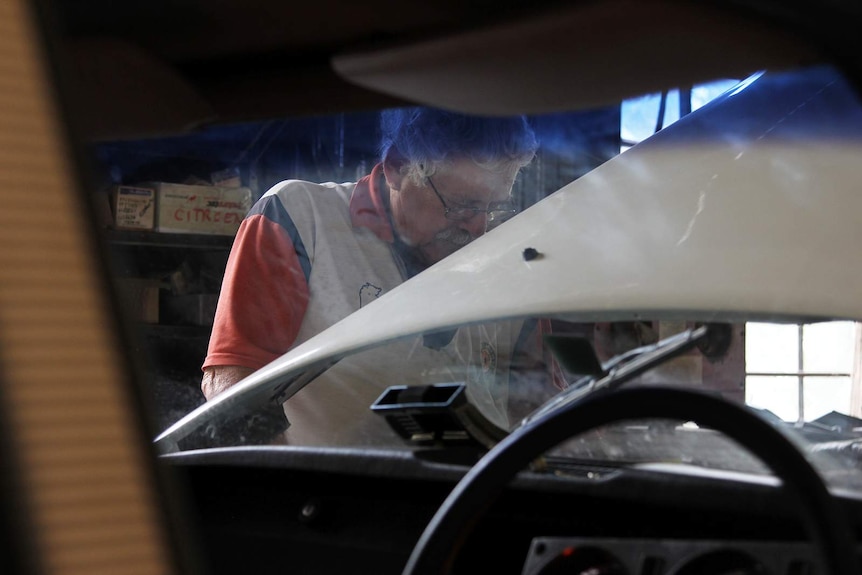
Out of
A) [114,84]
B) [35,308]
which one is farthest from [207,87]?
[35,308]

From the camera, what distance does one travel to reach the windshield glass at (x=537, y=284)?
126cm

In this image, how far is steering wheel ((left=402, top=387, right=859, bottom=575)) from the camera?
0.97m

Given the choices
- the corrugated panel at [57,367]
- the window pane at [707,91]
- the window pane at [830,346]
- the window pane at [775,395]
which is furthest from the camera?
the window pane at [830,346]

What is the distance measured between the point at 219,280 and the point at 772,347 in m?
0.73

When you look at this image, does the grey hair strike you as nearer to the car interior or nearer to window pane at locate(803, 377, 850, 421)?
the car interior

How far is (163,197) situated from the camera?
113 cm

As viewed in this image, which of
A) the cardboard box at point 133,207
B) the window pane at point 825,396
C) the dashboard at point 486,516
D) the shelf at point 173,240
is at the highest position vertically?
the cardboard box at point 133,207

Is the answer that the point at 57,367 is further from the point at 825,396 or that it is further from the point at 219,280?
the point at 825,396

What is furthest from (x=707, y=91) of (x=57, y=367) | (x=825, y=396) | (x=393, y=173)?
(x=57, y=367)

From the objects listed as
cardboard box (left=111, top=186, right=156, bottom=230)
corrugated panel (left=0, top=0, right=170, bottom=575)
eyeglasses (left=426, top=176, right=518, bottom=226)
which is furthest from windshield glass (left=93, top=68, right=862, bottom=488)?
corrugated panel (left=0, top=0, right=170, bottom=575)

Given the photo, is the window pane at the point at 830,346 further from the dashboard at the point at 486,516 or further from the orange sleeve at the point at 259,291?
the orange sleeve at the point at 259,291

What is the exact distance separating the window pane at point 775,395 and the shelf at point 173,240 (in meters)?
0.67

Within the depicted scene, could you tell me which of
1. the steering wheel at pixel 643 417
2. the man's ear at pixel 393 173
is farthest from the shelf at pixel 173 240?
the steering wheel at pixel 643 417

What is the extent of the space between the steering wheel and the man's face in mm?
344
